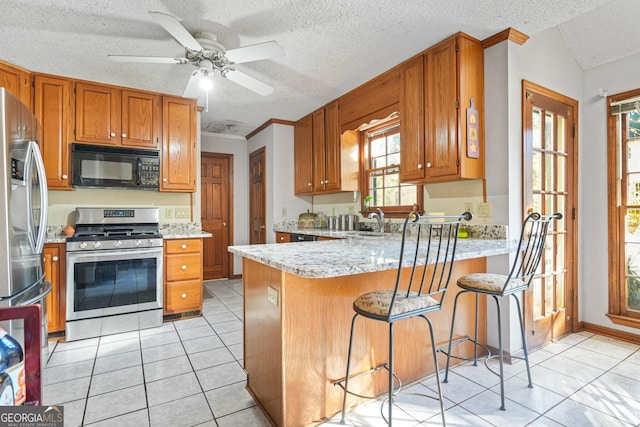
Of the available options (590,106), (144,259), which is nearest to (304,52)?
(144,259)

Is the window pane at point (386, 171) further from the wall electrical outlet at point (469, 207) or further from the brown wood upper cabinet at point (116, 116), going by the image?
the brown wood upper cabinet at point (116, 116)

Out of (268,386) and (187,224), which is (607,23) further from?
(187,224)

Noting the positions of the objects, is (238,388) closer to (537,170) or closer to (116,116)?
(537,170)

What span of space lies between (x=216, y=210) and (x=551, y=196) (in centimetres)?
451

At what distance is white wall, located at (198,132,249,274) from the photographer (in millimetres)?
5357

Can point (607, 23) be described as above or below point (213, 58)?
above

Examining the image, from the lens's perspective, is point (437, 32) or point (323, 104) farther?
point (323, 104)

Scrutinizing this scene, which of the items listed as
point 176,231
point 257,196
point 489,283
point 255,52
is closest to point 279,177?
point 257,196

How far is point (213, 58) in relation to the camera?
93.7 inches

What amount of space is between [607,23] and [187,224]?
4.52 m

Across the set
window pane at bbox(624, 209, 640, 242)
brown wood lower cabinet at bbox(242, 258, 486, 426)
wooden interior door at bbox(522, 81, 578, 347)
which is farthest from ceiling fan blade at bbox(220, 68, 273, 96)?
window pane at bbox(624, 209, 640, 242)

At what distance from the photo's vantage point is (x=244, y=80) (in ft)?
8.56

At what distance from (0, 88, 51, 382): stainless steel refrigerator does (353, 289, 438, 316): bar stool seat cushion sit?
177 centimetres

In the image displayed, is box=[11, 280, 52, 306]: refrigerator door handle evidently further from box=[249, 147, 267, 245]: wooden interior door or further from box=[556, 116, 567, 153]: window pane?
box=[556, 116, 567, 153]: window pane
